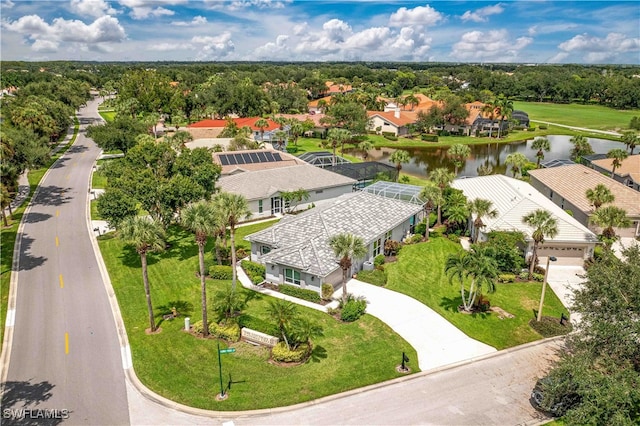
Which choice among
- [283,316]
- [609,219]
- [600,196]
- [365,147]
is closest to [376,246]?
[283,316]

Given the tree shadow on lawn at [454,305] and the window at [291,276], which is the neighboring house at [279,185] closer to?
the window at [291,276]

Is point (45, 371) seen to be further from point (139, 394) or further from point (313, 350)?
point (313, 350)

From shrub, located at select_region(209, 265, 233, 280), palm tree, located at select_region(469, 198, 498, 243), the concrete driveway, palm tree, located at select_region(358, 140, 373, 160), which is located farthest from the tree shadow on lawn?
palm tree, located at select_region(358, 140, 373, 160)

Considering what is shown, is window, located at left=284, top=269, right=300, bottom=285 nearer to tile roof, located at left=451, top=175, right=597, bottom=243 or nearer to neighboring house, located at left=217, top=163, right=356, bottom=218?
neighboring house, located at left=217, top=163, right=356, bottom=218

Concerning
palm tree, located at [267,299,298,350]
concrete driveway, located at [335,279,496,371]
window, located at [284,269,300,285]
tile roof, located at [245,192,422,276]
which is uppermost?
tile roof, located at [245,192,422,276]

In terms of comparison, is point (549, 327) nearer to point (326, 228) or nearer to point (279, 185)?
point (326, 228)

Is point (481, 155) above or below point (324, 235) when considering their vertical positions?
above

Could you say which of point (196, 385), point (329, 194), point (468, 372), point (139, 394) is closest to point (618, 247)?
point (468, 372)
